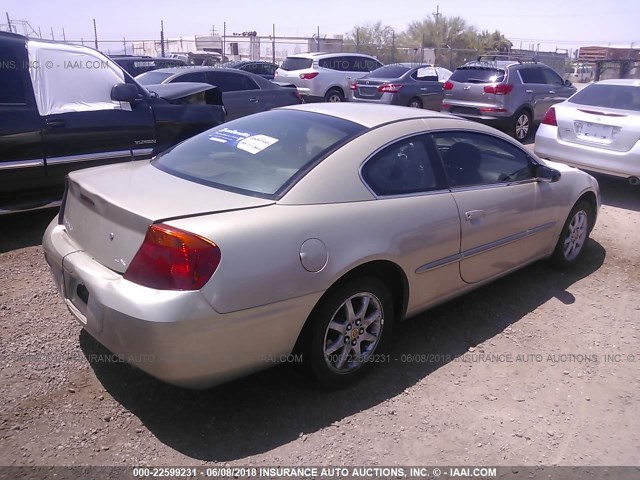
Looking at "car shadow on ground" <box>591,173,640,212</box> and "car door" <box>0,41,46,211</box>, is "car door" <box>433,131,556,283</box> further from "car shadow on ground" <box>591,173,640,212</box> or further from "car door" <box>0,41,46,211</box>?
"car door" <box>0,41,46,211</box>

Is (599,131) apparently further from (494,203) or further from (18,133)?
(18,133)

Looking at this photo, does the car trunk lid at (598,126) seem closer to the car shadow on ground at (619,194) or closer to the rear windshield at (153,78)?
the car shadow on ground at (619,194)

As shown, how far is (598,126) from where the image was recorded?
723cm

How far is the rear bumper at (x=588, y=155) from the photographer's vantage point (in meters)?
6.85

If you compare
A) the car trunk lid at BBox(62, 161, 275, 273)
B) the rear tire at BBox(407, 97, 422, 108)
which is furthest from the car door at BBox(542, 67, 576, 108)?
the car trunk lid at BBox(62, 161, 275, 273)

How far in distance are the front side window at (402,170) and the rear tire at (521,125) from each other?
27.8ft

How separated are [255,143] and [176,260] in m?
1.19

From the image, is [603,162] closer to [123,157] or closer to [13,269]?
[123,157]

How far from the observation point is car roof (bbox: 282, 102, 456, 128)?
347 cm

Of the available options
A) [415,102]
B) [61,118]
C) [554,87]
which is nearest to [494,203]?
[61,118]

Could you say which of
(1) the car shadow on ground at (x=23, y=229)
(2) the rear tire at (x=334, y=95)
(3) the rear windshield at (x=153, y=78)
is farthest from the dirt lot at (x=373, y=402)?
(2) the rear tire at (x=334, y=95)

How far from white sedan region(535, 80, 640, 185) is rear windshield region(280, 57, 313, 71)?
31.5 feet

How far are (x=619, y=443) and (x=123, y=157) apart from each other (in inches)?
193

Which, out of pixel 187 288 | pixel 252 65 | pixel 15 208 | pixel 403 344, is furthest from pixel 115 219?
pixel 252 65
